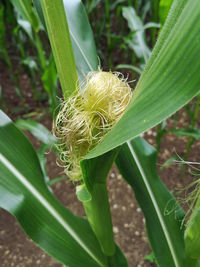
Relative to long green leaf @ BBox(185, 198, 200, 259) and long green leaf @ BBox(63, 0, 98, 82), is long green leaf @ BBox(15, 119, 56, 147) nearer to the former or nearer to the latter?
long green leaf @ BBox(63, 0, 98, 82)

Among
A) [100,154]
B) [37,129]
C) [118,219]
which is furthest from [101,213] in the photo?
[118,219]

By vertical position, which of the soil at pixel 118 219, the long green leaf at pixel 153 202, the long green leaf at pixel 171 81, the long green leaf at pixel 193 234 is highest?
→ the long green leaf at pixel 171 81

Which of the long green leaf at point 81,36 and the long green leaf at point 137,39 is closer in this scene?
the long green leaf at point 81,36

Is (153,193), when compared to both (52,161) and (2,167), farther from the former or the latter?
(52,161)

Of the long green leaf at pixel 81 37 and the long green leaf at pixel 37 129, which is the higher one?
the long green leaf at pixel 81 37

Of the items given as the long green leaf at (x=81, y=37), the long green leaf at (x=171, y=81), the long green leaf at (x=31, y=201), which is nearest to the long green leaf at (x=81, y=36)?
the long green leaf at (x=81, y=37)

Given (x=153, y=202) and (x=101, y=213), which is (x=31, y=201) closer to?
(x=101, y=213)

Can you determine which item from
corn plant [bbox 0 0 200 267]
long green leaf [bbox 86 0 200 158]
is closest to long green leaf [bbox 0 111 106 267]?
corn plant [bbox 0 0 200 267]

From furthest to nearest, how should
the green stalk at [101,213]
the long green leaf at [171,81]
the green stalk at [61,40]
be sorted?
the green stalk at [101,213]
the green stalk at [61,40]
the long green leaf at [171,81]

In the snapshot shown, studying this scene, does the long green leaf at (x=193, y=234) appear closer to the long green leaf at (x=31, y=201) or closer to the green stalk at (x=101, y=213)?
the green stalk at (x=101, y=213)
